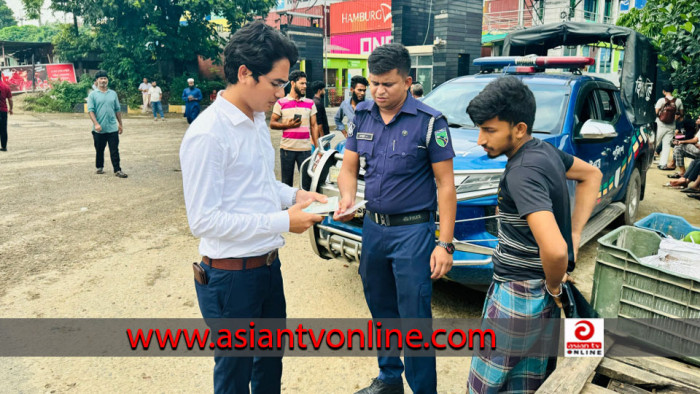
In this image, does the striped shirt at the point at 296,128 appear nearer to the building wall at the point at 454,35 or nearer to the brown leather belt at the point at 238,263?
the brown leather belt at the point at 238,263

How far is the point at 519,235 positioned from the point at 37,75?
101ft

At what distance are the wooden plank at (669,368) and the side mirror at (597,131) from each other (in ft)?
7.28

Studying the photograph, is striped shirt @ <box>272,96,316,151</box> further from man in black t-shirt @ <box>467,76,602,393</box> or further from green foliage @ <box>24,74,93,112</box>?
green foliage @ <box>24,74,93,112</box>

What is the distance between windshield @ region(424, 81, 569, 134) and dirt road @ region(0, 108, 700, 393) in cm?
151

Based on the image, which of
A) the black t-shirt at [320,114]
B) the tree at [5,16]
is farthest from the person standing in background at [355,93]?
the tree at [5,16]

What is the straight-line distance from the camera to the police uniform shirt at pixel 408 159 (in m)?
2.56

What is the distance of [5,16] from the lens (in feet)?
229

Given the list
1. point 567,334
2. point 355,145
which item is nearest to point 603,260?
point 567,334

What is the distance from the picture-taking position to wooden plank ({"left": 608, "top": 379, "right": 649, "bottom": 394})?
6.81ft

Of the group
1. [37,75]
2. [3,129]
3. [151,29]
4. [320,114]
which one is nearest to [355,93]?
[320,114]

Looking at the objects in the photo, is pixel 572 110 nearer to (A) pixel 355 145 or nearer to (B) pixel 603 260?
(B) pixel 603 260

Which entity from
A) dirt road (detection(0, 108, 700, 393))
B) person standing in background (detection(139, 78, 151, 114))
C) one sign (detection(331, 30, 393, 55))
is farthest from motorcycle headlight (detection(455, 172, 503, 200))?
one sign (detection(331, 30, 393, 55))

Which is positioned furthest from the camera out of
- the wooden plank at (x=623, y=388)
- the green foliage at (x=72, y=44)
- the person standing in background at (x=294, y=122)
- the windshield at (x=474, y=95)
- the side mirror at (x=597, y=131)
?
the green foliage at (x=72, y=44)

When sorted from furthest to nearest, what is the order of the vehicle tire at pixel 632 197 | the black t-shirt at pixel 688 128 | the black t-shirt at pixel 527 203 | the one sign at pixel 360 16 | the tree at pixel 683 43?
1. the one sign at pixel 360 16
2. the black t-shirt at pixel 688 128
3. the tree at pixel 683 43
4. the vehicle tire at pixel 632 197
5. the black t-shirt at pixel 527 203
